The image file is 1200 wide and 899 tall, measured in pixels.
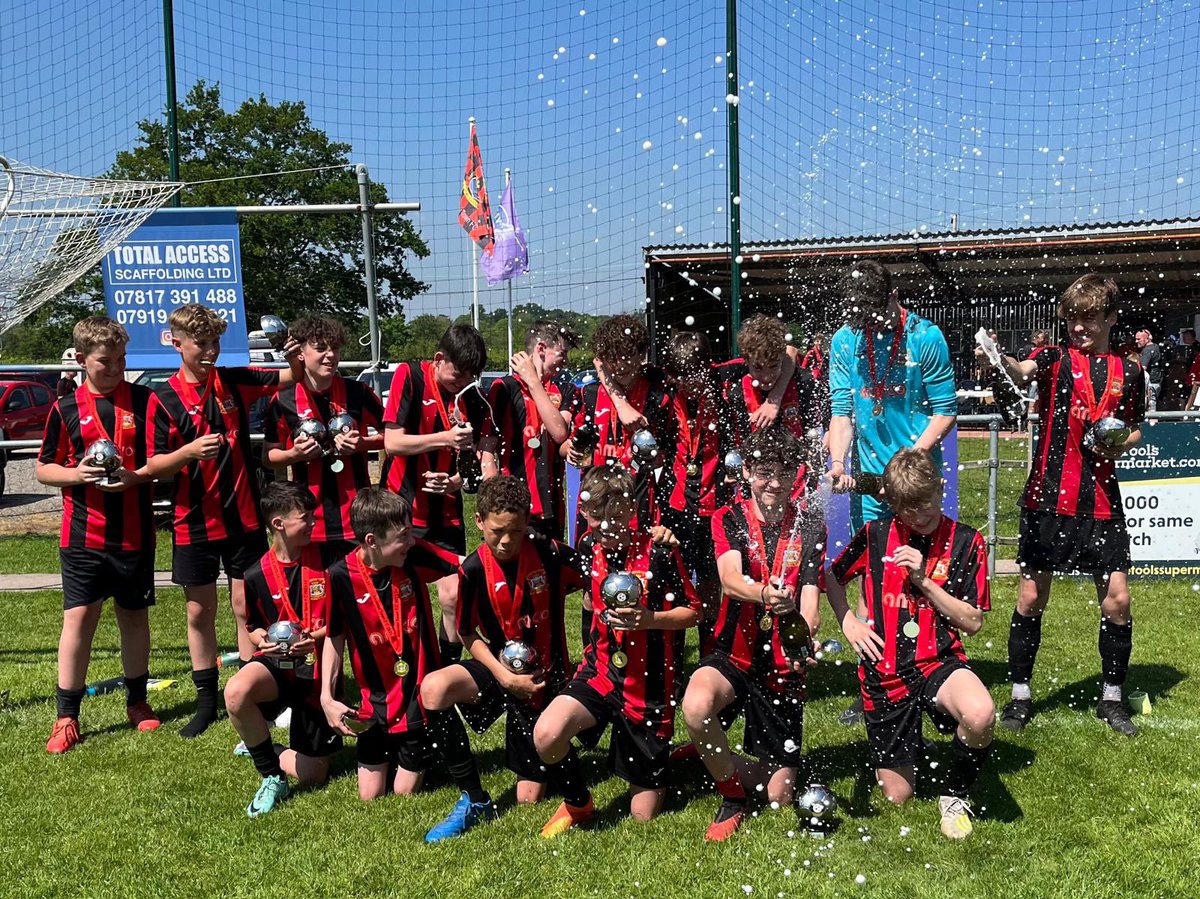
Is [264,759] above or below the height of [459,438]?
below

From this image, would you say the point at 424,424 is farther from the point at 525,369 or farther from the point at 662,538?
the point at 662,538

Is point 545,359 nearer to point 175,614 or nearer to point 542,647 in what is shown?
point 542,647

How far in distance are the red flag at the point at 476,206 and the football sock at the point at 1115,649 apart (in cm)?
1210

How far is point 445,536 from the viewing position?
5.02m

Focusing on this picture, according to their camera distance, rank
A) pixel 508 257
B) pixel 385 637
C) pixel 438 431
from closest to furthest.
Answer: pixel 385 637
pixel 438 431
pixel 508 257

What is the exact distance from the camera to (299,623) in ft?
14.4

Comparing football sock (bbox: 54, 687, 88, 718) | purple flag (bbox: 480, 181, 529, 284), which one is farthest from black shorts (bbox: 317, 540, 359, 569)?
purple flag (bbox: 480, 181, 529, 284)

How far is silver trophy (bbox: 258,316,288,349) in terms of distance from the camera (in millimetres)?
5258

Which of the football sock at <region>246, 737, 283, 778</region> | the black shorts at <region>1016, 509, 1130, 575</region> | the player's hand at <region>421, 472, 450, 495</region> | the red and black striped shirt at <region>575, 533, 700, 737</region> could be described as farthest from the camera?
the player's hand at <region>421, 472, 450, 495</region>

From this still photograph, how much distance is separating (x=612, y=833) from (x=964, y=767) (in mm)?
1333

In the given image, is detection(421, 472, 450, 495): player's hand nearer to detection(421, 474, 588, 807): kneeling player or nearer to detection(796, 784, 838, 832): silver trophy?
detection(421, 474, 588, 807): kneeling player

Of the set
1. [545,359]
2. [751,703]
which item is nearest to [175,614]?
[545,359]

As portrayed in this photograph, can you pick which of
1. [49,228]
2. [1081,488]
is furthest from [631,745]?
[49,228]

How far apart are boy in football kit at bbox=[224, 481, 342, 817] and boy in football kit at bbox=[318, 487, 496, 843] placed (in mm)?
134
